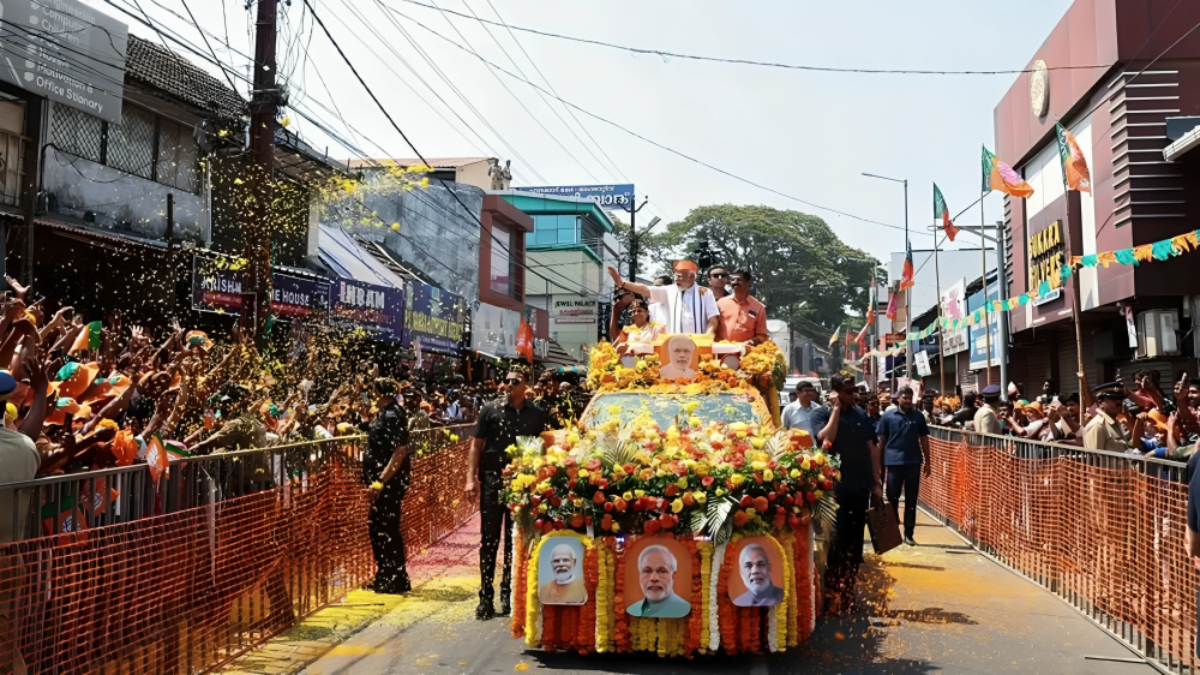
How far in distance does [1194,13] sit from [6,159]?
65.5 feet

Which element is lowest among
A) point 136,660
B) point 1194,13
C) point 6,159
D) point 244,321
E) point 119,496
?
point 136,660

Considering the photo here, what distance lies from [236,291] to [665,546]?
13183 mm

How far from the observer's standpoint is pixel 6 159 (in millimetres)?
15266

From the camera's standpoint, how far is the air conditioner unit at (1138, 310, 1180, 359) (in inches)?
734

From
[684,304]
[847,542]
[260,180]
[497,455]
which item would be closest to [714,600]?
[497,455]

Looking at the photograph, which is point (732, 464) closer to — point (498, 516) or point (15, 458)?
point (498, 516)

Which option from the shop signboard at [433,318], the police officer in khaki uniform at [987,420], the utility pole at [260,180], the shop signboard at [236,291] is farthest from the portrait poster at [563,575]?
the shop signboard at [433,318]

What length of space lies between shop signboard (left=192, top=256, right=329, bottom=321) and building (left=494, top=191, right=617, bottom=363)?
101 ft

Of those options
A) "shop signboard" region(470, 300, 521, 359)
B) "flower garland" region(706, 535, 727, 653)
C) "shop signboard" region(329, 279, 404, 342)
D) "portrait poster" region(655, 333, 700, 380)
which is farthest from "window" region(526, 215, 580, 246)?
"flower garland" region(706, 535, 727, 653)

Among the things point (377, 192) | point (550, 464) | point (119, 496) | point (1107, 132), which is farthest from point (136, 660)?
point (377, 192)

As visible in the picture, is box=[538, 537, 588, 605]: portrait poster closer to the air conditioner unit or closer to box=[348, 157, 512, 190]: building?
the air conditioner unit

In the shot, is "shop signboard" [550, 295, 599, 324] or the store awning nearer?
the store awning

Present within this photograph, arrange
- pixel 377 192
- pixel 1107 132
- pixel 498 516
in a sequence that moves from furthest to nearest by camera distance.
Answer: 1. pixel 377 192
2. pixel 1107 132
3. pixel 498 516

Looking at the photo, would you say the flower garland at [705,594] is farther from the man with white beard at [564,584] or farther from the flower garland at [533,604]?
the flower garland at [533,604]
